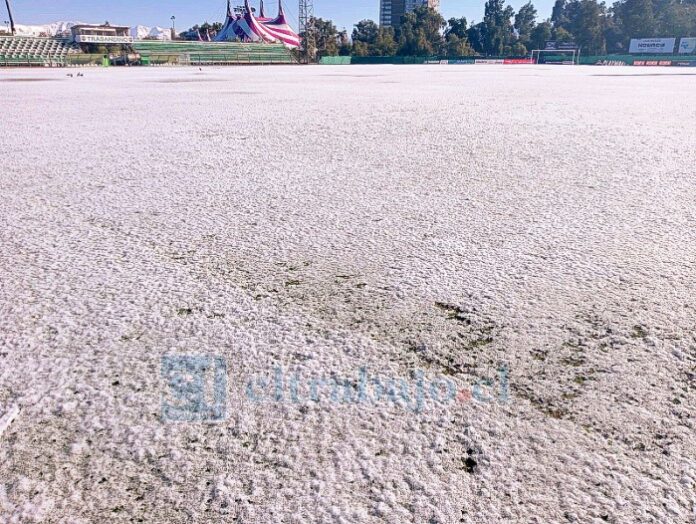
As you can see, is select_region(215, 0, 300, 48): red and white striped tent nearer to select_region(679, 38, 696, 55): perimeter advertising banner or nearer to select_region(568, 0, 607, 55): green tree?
select_region(568, 0, 607, 55): green tree

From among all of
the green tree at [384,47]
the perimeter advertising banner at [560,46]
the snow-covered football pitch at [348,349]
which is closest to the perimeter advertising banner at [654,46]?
the perimeter advertising banner at [560,46]

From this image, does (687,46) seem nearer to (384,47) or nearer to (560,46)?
(560,46)

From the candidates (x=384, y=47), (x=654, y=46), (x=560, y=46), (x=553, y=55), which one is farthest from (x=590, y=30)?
(x=384, y=47)

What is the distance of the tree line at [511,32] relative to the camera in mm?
79750

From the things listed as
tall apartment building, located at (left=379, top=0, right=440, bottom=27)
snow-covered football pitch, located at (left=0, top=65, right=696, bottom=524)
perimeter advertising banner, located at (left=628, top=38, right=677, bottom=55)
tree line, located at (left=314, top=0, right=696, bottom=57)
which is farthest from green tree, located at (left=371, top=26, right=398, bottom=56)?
tall apartment building, located at (left=379, top=0, right=440, bottom=27)

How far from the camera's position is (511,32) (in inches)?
3666

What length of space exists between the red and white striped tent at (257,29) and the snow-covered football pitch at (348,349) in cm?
8270

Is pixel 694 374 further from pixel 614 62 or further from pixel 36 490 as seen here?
pixel 614 62

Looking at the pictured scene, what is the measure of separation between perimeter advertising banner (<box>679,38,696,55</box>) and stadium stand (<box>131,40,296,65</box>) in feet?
158

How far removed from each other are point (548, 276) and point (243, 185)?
6.99 feet

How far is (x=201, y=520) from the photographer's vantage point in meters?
1.00

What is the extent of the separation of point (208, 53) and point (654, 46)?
56259 millimetres

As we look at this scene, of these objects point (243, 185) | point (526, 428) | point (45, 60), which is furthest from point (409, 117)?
point (45, 60)

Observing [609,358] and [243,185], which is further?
[243,185]
